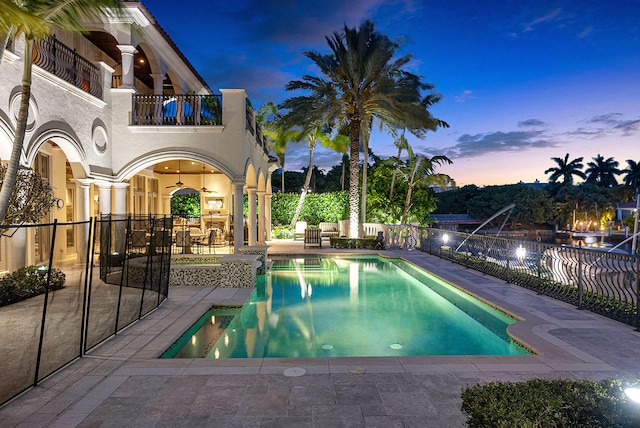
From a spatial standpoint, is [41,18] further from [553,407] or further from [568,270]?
[568,270]

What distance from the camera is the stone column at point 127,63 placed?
516 inches

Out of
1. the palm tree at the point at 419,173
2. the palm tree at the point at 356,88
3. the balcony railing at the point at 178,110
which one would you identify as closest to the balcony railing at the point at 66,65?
the balcony railing at the point at 178,110

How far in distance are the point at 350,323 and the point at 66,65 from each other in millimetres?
10431

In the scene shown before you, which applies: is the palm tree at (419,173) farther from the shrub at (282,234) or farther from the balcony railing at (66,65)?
the balcony railing at (66,65)

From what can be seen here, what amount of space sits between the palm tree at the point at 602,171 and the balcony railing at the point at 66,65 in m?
86.5

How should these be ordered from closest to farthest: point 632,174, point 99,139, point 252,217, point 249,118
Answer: point 99,139
point 249,118
point 252,217
point 632,174

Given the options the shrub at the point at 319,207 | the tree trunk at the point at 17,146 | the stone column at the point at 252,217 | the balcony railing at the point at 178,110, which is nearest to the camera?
the tree trunk at the point at 17,146

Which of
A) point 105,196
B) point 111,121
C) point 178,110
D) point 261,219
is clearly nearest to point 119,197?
point 105,196

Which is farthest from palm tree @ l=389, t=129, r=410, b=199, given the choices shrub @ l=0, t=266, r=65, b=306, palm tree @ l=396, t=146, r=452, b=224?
shrub @ l=0, t=266, r=65, b=306

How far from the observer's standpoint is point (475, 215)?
58188 millimetres

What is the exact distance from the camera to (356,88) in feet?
59.7

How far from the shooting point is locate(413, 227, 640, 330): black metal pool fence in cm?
677

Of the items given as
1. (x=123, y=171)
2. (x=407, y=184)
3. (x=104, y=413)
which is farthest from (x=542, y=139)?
(x=104, y=413)

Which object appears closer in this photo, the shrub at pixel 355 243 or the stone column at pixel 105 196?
the stone column at pixel 105 196
